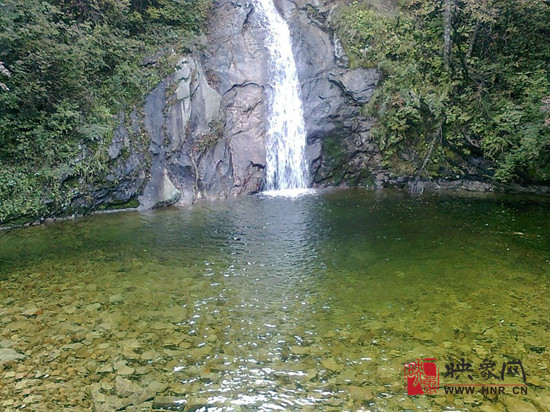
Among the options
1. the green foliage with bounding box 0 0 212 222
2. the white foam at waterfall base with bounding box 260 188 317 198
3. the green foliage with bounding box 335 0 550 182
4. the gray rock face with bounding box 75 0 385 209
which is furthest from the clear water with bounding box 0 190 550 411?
the white foam at waterfall base with bounding box 260 188 317 198

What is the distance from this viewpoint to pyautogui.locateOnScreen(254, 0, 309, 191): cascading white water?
13055mm

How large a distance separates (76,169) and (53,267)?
3783 mm

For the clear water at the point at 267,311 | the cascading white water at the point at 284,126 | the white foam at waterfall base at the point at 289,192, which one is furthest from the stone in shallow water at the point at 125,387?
the cascading white water at the point at 284,126

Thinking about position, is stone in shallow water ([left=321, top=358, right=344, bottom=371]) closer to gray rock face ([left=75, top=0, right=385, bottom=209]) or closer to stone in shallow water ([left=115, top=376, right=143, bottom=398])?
stone in shallow water ([left=115, top=376, right=143, bottom=398])

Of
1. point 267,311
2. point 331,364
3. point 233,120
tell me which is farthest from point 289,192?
point 331,364

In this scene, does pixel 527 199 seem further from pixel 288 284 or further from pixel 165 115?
pixel 165 115

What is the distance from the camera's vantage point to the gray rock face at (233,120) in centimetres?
1073

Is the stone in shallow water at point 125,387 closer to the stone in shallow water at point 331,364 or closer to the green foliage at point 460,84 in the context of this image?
the stone in shallow water at point 331,364

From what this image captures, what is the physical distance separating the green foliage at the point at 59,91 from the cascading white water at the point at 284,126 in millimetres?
4244

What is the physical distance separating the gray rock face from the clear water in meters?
2.79

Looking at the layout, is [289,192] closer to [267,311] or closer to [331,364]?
[267,311]

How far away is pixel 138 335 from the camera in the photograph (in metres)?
4.23

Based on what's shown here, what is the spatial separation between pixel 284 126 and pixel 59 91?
7120mm

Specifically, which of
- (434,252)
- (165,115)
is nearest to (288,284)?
(434,252)
